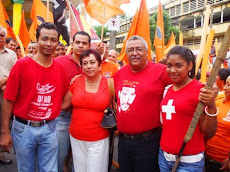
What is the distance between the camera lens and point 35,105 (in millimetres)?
2389

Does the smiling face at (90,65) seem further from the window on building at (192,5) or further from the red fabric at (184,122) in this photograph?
the window on building at (192,5)

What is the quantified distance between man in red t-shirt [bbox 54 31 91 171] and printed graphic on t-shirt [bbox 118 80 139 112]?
786 mm

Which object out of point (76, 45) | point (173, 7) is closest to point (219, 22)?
point (173, 7)

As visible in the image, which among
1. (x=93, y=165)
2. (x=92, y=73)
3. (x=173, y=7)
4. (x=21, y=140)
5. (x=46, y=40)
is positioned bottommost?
(x=93, y=165)

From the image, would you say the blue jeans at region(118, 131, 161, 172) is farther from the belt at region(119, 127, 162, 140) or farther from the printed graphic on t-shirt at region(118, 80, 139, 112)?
the printed graphic on t-shirt at region(118, 80, 139, 112)

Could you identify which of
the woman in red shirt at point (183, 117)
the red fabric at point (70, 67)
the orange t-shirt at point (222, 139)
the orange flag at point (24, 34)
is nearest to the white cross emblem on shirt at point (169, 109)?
the woman in red shirt at point (183, 117)

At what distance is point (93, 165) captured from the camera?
8.70 ft

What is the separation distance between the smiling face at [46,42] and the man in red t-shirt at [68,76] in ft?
2.42

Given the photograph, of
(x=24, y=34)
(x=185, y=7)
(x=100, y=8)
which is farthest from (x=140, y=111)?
(x=185, y=7)

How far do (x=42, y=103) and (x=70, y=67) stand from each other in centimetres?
89

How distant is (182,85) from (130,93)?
573 mm

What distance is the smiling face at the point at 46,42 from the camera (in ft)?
7.90

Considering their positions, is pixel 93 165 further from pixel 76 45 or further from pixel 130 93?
pixel 76 45

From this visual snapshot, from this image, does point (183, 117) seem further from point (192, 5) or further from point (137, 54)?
point (192, 5)
